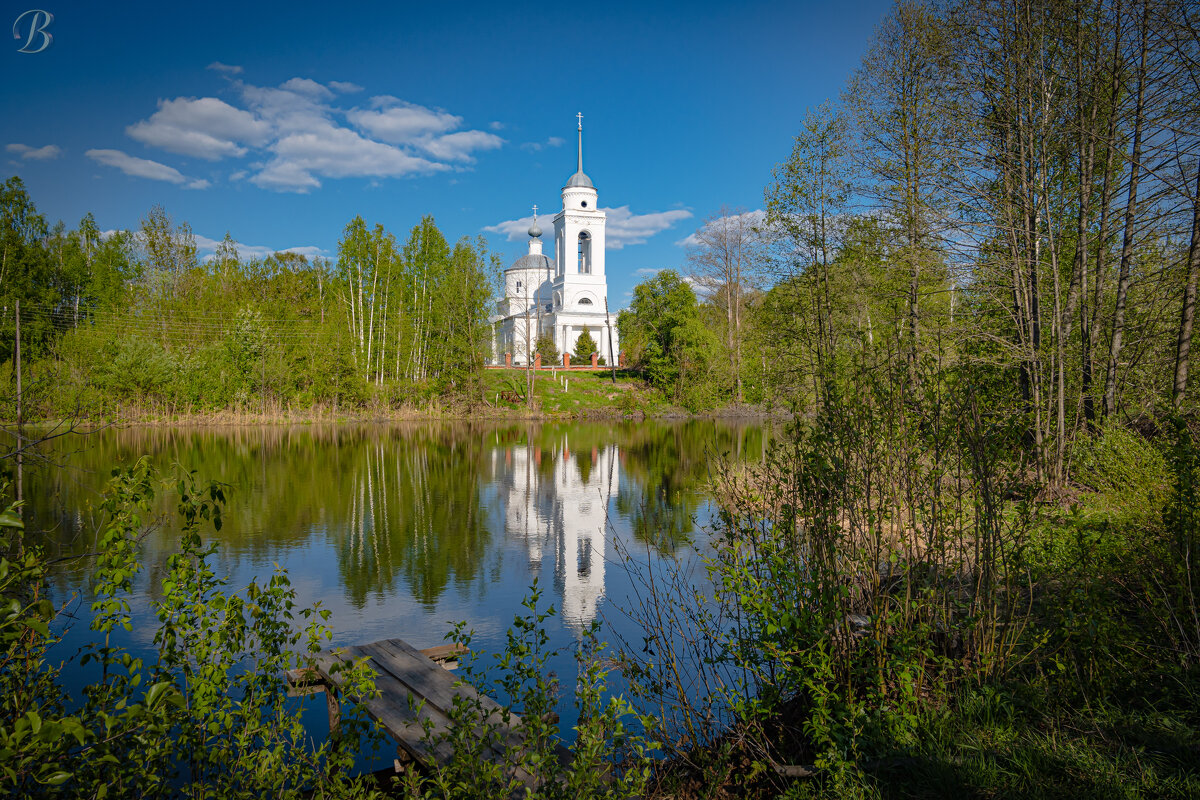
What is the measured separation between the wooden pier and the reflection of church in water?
5.83ft

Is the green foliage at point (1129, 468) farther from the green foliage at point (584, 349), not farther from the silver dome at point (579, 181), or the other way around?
the silver dome at point (579, 181)

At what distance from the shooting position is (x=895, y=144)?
1466 cm

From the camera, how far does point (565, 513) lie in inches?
605

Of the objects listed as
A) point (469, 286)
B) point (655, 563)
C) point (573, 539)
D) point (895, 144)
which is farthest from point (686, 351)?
point (655, 563)

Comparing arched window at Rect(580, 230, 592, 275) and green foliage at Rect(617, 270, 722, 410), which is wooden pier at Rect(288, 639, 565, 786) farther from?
arched window at Rect(580, 230, 592, 275)

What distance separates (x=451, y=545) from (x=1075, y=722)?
963 centimetres

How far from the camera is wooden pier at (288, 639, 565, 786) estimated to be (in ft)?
14.2

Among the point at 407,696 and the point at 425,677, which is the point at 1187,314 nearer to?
the point at 425,677

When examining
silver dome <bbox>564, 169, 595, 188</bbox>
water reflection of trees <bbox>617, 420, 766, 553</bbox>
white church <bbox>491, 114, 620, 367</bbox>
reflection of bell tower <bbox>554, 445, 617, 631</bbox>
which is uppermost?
silver dome <bbox>564, 169, 595, 188</bbox>

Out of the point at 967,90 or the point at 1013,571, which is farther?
the point at 967,90

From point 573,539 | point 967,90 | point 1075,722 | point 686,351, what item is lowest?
point 573,539

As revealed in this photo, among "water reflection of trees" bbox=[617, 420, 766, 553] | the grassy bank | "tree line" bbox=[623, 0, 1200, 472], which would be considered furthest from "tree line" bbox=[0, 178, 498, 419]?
"tree line" bbox=[623, 0, 1200, 472]

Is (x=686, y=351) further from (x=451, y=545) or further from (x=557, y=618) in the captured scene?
(x=557, y=618)

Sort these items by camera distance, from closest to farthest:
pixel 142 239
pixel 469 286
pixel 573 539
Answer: pixel 573 539 → pixel 469 286 → pixel 142 239
